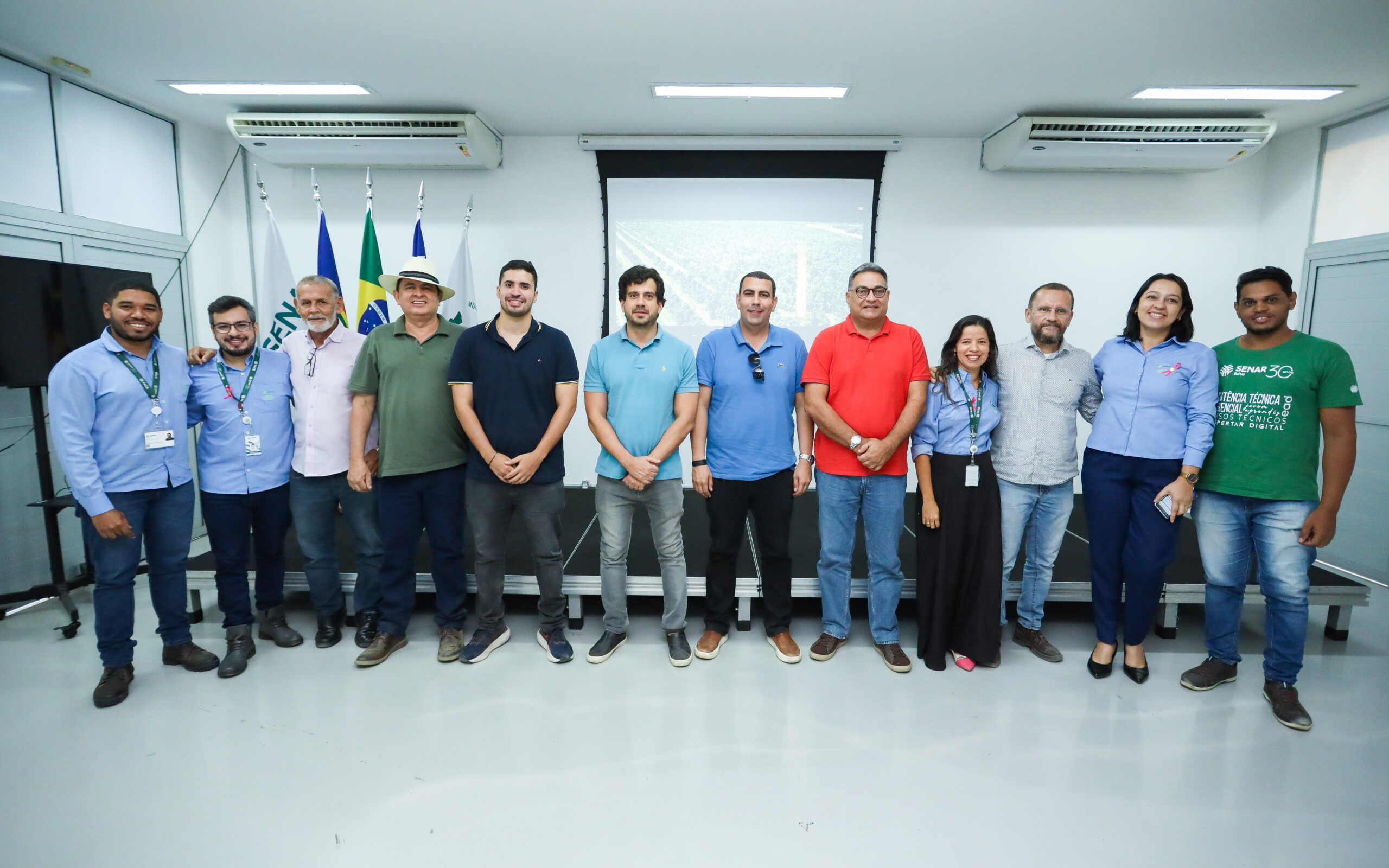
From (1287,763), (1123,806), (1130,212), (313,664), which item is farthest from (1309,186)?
(313,664)

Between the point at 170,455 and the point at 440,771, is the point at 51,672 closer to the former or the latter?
the point at 170,455

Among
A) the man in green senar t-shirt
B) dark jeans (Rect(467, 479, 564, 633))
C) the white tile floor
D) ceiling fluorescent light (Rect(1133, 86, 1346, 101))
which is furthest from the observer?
ceiling fluorescent light (Rect(1133, 86, 1346, 101))

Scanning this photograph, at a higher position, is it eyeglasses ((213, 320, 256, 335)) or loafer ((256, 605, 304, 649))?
eyeglasses ((213, 320, 256, 335))

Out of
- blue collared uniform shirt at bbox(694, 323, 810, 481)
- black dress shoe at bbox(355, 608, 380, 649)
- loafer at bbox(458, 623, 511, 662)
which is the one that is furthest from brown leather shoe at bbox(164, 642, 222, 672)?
blue collared uniform shirt at bbox(694, 323, 810, 481)

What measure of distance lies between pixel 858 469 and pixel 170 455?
282 centimetres

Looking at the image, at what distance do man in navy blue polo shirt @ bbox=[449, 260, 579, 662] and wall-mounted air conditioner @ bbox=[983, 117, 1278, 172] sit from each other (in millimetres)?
3738

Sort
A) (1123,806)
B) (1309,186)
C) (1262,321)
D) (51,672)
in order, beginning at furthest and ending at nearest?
(1309,186)
(51,672)
(1262,321)
(1123,806)

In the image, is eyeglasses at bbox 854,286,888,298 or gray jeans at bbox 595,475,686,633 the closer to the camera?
eyeglasses at bbox 854,286,888,298

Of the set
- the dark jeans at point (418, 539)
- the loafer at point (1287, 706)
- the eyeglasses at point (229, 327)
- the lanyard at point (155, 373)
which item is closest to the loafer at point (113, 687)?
the dark jeans at point (418, 539)

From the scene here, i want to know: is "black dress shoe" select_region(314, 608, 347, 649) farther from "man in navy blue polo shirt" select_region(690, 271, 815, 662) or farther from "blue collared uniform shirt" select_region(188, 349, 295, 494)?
"man in navy blue polo shirt" select_region(690, 271, 815, 662)

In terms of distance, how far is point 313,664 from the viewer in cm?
278

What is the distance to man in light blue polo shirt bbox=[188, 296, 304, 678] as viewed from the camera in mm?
2662

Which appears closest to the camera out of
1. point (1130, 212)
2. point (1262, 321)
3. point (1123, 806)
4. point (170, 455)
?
point (1123, 806)

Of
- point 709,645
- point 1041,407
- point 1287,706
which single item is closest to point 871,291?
point 1041,407
